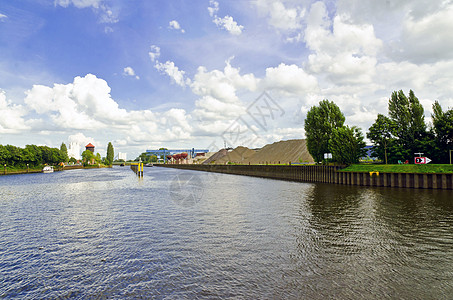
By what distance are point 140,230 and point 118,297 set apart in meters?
9.14

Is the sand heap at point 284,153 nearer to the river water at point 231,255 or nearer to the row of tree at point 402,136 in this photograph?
the row of tree at point 402,136

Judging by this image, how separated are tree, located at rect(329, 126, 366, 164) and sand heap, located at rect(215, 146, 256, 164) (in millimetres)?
108767

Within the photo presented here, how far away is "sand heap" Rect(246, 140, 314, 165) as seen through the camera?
409 feet

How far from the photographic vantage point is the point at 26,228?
763 inches

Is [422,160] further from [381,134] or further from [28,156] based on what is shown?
[28,156]

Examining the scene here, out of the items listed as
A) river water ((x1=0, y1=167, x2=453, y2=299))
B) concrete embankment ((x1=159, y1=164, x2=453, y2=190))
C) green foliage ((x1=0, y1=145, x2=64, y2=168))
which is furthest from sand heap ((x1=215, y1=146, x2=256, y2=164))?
river water ((x1=0, y1=167, x2=453, y2=299))

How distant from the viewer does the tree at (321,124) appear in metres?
70.0

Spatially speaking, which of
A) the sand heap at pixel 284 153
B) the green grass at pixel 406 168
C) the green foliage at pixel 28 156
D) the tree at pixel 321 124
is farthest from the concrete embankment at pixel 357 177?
the green foliage at pixel 28 156

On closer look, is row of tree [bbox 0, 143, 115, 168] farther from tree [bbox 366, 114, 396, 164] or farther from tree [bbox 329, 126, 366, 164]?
tree [bbox 366, 114, 396, 164]

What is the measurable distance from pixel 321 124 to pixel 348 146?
15.2 metres

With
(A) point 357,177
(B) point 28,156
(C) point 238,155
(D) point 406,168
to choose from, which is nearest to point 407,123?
(D) point 406,168

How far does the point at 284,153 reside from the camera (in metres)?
137

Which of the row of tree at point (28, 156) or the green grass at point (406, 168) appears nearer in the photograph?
the green grass at point (406, 168)

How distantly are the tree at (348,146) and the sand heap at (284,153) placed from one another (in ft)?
197
